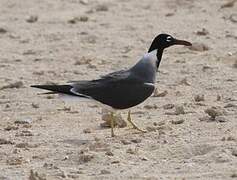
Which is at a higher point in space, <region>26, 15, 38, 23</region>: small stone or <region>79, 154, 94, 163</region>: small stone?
<region>79, 154, 94, 163</region>: small stone

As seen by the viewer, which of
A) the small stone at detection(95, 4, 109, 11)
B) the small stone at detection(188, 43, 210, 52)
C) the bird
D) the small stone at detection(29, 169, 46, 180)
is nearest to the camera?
the small stone at detection(29, 169, 46, 180)

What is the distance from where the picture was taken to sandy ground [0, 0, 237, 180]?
8562 millimetres

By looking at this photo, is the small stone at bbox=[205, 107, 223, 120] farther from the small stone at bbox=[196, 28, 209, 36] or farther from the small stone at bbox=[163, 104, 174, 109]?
the small stone at bbox=[196, 28, 209, 36]

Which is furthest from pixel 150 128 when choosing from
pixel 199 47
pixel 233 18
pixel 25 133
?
pixel 233 18

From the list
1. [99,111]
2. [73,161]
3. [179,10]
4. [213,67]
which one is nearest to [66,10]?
[179,10]

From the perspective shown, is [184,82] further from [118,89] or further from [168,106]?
[118,89]

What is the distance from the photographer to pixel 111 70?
1354 cm

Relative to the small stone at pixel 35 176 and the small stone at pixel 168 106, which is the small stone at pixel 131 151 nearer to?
the small stone at pixel 35 176

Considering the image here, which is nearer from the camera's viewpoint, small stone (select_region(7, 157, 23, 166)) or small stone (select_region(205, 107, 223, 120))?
small stone (select_region(7, 157, 23, 166))

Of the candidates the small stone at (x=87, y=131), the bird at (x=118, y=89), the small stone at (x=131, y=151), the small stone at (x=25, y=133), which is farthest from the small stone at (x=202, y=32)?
the small stone at (x=131, y=151)

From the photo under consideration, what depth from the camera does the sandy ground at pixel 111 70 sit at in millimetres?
8562

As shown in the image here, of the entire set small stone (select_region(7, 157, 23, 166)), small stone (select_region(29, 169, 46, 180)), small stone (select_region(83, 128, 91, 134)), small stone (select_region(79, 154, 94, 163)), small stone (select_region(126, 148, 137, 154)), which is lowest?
small stone (select_region(83, 128, 91, 134))

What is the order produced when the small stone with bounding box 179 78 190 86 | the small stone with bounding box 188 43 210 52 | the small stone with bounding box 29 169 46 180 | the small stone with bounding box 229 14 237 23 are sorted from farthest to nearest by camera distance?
the small stone with bounding box 229 14 237 23 → the small stone with bounding box 188 43 210 52 → the small stone with bounding box 179 78 190 86 → the small stone with bounding box 29 169 46 180

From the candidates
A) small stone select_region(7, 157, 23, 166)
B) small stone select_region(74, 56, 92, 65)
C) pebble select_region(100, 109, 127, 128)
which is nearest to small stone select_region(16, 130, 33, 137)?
pebble select_region(100, 109, 127, 128)
